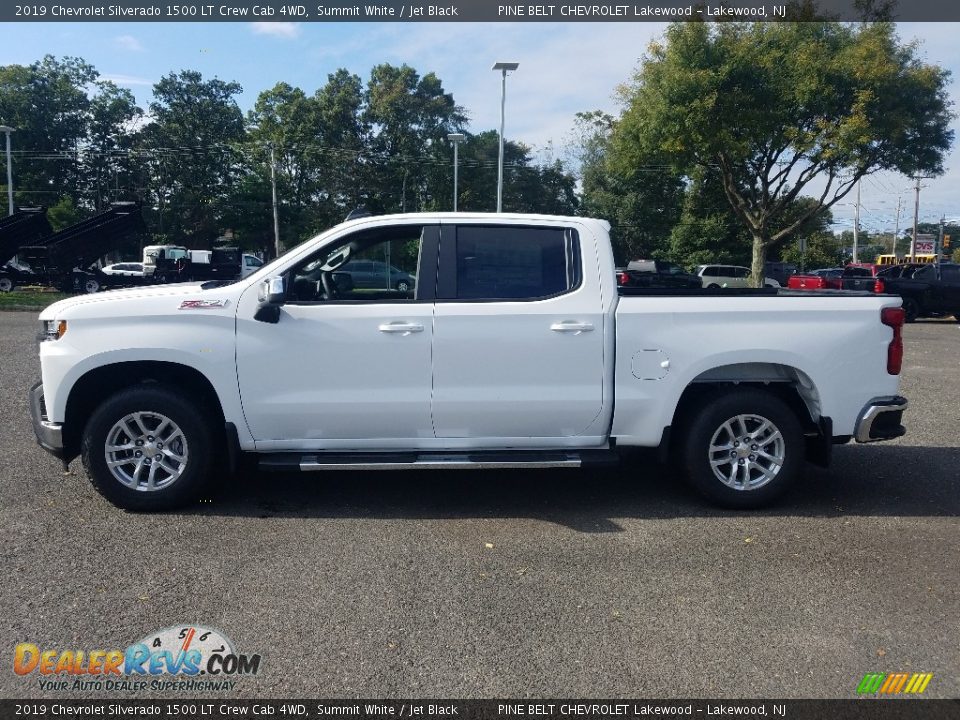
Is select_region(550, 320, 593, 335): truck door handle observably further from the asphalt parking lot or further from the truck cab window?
the asphalt parking lot

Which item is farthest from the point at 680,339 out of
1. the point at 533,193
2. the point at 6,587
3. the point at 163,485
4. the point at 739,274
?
the point at 533,193

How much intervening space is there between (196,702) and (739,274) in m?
35.5

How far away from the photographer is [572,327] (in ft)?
17.7

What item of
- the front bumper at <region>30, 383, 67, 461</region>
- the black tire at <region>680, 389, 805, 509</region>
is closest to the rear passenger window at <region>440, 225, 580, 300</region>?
the black tire at <region>680, 389, 805, 509</region>

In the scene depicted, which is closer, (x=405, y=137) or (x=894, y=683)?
(x=894, y=683)

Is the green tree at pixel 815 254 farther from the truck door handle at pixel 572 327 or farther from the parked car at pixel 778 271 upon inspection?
the truck door handle at pixel 572 327

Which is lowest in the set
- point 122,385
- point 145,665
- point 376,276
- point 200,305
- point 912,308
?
point 145,665

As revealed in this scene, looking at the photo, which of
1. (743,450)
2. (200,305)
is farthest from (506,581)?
(200,305)

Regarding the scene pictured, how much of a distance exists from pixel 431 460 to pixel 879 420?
305 centimetres

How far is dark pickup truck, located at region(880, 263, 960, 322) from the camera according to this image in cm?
2247

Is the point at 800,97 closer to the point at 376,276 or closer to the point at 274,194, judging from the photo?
the point at 376,276

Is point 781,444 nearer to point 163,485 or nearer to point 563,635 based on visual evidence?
point 563,635

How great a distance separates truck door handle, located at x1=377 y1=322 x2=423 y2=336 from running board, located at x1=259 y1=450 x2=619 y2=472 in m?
0.83

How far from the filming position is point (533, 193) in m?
52.5
